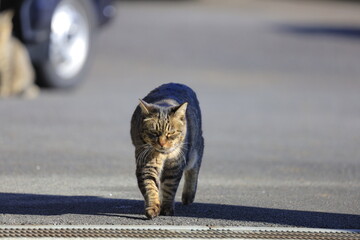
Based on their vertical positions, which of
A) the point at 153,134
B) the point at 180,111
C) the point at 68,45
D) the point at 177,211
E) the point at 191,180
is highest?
the point at 68,45

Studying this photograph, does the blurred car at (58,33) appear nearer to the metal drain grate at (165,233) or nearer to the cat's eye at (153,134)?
the cat's eye at (153,134)

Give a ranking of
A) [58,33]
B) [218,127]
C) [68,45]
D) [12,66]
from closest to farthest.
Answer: [218,127] → [12,66] → [58,33] → [68,45]

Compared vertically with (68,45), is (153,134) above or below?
below

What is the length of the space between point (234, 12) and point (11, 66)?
42.5 feet

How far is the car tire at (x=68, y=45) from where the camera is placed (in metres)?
13.9

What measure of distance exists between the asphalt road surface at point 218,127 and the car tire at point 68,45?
264 millimetres

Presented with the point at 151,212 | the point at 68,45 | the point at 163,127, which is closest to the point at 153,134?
the point at 163,127

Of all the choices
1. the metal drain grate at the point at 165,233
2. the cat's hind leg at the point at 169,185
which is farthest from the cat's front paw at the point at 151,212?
the metal drain grate at the point at 165,233

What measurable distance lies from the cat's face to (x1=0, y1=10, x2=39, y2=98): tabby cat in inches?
277

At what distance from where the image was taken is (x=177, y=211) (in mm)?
7035

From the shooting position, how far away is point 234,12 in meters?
25.9

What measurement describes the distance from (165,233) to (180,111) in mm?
1003

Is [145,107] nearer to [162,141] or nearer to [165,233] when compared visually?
[162,141]

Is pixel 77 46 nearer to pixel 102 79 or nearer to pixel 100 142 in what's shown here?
pixel 102 79
